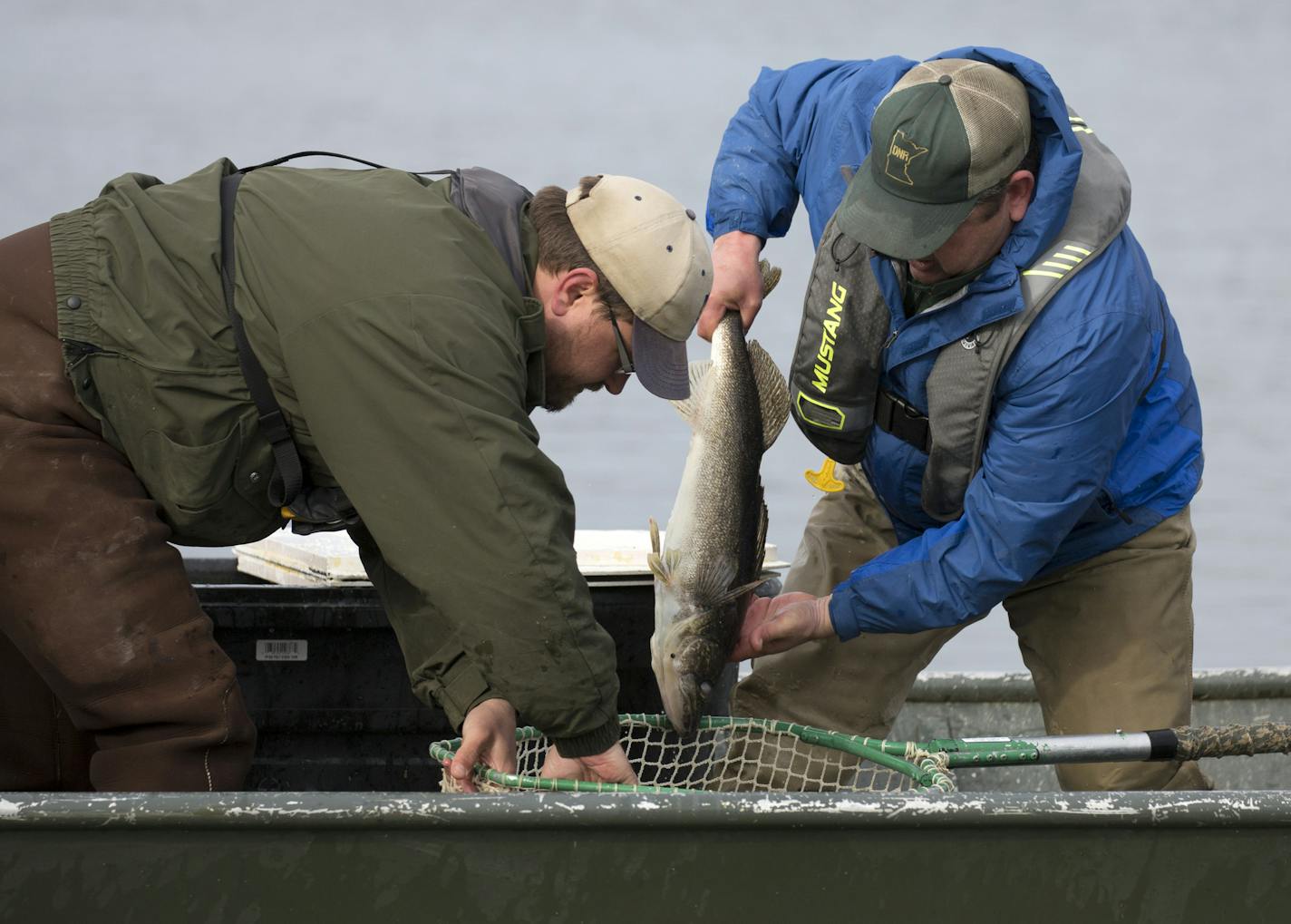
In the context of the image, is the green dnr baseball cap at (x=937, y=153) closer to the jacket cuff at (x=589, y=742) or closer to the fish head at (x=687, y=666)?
the fish head at (x=687, y=666)

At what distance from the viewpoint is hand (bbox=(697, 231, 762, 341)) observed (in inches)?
148

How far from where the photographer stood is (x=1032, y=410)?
3135 mm

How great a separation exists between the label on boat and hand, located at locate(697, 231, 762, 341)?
4.32 ft

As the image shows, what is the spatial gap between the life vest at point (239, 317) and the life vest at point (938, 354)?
87cm

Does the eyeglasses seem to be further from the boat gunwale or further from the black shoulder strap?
the boat gunwale

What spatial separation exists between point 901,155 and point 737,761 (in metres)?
1.35

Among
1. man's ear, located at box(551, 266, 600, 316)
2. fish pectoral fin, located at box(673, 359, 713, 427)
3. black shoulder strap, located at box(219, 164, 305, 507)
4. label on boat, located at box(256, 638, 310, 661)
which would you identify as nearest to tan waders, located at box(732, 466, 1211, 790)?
fish pectoral fin, located at box(673, 359, 713, 427)

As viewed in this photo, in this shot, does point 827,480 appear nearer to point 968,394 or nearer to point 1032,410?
point 968,394

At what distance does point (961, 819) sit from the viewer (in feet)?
7.94

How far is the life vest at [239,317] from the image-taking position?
266 cm

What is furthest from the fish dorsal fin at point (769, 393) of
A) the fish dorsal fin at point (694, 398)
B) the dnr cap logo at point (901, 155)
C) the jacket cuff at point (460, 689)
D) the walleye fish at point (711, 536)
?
the jacket cuff at point (460, 689)

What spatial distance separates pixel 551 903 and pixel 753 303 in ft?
5.99

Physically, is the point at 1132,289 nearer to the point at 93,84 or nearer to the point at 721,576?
the point at 721,576

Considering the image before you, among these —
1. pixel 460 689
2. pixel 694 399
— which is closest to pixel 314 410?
pixel 460 689
